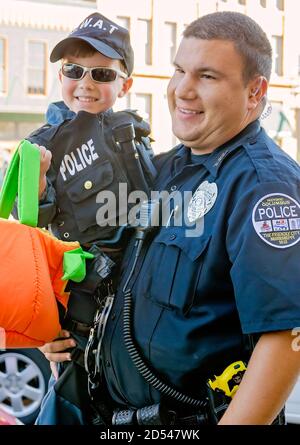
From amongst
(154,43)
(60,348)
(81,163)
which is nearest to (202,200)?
(81,163)

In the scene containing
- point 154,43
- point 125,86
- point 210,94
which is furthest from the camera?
point 154,43

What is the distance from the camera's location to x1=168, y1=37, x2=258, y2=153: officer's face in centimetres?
138

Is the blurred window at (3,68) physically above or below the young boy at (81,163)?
above

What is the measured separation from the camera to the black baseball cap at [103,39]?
1.80 meters

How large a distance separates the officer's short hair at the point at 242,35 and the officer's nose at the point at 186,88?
0.09 meters

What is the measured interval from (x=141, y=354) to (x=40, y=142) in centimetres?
62

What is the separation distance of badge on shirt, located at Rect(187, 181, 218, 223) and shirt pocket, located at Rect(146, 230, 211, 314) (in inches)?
1.8

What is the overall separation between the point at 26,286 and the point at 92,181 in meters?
0.41

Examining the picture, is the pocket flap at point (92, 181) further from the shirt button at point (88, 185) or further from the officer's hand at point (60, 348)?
the officer's hand at point (60, 348)

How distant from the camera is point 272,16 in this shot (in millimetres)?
3070

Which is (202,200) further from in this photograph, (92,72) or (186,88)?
(92,72)

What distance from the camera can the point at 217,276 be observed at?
1303mm

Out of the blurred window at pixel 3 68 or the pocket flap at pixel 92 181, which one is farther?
the blurred window at pixel 3 68

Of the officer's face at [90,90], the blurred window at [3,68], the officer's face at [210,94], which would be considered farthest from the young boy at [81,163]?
the blurred window at [3,68]
